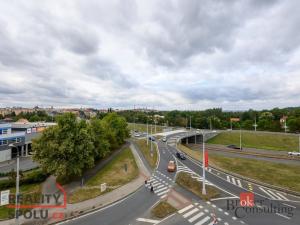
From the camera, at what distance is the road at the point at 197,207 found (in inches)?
876

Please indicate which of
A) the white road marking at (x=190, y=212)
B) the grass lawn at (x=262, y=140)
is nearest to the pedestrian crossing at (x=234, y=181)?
the white road marking at (x=190, y=212)

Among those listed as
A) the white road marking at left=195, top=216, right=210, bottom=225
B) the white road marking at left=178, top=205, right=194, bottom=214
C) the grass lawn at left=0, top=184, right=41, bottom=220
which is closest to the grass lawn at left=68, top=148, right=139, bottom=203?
the grass lawn at left=0, top=184, right=41, bottom=220

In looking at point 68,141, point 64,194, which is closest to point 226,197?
point 64,194

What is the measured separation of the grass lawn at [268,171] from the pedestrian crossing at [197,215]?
1617 cm

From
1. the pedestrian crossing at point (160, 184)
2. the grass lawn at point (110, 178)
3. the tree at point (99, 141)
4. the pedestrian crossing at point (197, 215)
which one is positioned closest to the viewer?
the pedestrian crossing at point (197, 215)

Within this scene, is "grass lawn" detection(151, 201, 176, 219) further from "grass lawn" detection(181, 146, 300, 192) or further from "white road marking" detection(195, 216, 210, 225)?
"grass lawn" detection(181, 146, 300, 192)

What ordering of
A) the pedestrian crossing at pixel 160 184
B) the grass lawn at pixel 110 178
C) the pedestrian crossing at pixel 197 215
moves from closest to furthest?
the pedestrian crossing at pixel 197 215 → the grass lawn at pixel 110 178 → the pedestrian crossing at pixel 160 184

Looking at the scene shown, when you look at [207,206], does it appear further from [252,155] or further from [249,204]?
[252,155]

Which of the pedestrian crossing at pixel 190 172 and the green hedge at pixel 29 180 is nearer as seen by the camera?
the green hedge at pixel 29 180

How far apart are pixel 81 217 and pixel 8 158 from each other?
45.5 meters

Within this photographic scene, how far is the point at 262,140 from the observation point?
9181 centimetres

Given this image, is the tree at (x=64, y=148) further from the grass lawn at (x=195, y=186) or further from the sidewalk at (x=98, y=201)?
the grass lawn at (x=195, y=186)

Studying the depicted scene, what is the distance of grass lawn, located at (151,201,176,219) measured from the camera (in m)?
23.3

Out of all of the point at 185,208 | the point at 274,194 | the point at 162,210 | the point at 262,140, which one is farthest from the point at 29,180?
the point at 262,140
